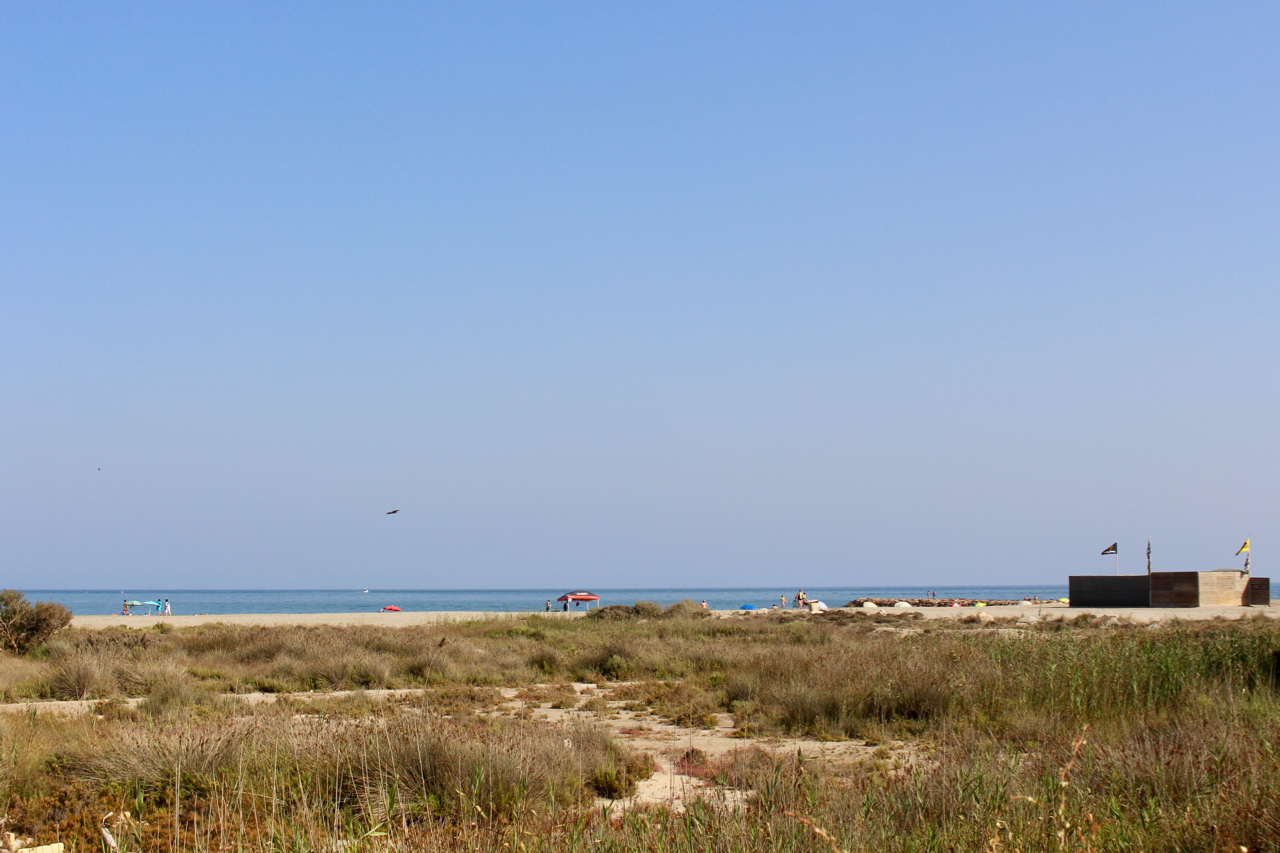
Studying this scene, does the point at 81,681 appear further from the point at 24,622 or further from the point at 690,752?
the point at 690,752

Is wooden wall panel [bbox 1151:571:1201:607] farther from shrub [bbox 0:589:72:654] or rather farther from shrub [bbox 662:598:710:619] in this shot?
shrub [bbox 0:589:72:654]

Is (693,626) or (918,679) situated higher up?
(918,679)

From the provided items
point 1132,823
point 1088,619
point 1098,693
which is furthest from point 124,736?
point 1088,619

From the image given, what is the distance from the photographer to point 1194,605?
141 feet

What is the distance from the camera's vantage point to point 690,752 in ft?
29.1

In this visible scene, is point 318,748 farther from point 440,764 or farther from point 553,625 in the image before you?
point 553,625

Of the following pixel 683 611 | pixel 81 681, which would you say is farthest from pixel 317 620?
pixel 81 681

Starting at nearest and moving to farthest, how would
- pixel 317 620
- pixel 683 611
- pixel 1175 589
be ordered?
1. pixel 683 611
2. pixel 1175 589
3. pixel 317 620

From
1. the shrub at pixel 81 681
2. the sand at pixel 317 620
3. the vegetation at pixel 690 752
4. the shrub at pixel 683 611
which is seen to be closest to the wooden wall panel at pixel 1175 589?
the shrub at pixel 683 611

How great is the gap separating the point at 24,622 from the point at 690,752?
2212 centimetres

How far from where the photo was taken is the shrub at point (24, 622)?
23.2 metres

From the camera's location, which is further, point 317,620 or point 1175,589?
point 317,620

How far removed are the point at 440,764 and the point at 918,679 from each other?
7027mm

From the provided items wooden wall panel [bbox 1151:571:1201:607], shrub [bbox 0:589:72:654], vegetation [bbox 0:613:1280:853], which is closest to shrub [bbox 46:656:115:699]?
vegetation [bbox 0:613:1280:853]
